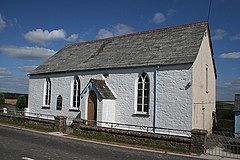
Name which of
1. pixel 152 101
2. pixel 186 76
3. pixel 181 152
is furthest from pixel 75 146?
pixel 186 76

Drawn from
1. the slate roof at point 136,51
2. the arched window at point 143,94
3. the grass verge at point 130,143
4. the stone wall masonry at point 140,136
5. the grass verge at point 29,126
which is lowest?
the grass verge at point 130,143

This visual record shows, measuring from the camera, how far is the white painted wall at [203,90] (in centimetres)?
1691

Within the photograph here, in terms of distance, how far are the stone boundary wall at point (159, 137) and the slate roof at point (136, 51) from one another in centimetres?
544

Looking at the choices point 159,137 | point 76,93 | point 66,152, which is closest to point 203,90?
point 159,137

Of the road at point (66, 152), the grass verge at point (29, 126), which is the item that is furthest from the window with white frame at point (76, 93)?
the road at point (66, 152)

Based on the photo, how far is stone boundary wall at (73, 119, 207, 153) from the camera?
12203 millimetres

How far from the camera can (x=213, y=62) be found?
2327 centimetres

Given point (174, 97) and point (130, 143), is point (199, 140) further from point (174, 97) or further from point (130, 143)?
point (174, 97)

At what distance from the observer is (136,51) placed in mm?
20719

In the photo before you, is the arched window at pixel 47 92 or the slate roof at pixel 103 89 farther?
the arched window at pixel 47 92

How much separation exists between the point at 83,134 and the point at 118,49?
29.8ft

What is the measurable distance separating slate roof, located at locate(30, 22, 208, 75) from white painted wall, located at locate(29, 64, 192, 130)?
1.96 ft

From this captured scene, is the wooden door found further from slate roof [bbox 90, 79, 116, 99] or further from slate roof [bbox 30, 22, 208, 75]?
slate roof [bbox 30, 22, 208, 75]

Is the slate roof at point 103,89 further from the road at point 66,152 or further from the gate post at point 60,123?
the road at point 66,152
